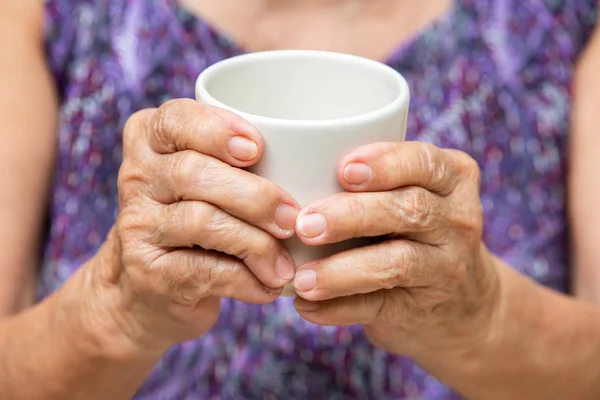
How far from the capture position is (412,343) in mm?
775

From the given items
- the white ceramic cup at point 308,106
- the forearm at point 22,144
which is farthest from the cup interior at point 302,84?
the forearm at point 22,144

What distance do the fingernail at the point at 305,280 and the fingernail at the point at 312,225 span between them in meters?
0.04

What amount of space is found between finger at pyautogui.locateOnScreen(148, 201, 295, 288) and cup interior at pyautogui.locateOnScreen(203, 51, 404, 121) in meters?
0.11

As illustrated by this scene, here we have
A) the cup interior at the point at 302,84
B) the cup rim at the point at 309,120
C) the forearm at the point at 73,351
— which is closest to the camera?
the cup rim at the point at 309,120

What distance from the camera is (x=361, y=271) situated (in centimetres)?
60

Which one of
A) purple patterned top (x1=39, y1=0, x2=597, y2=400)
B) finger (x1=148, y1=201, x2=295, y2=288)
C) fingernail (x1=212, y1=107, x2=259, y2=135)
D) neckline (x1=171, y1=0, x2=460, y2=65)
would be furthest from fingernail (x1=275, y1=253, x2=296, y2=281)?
neckline (x1=171, y1=0, x2=460, y2=65)

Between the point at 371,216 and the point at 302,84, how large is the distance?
0.18 meters

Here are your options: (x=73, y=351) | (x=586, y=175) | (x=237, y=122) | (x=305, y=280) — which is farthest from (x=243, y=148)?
(x=586, y=175)

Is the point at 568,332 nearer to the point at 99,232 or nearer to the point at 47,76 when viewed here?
the point at 99,232

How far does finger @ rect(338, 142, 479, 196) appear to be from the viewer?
565 millimetres

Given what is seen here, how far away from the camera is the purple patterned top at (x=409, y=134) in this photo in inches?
38.4

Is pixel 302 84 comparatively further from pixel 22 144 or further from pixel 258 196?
pixel 22 144

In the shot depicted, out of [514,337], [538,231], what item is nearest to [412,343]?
[514,337]

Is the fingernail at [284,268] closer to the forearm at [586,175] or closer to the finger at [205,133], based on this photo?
the finger at [205,133]
